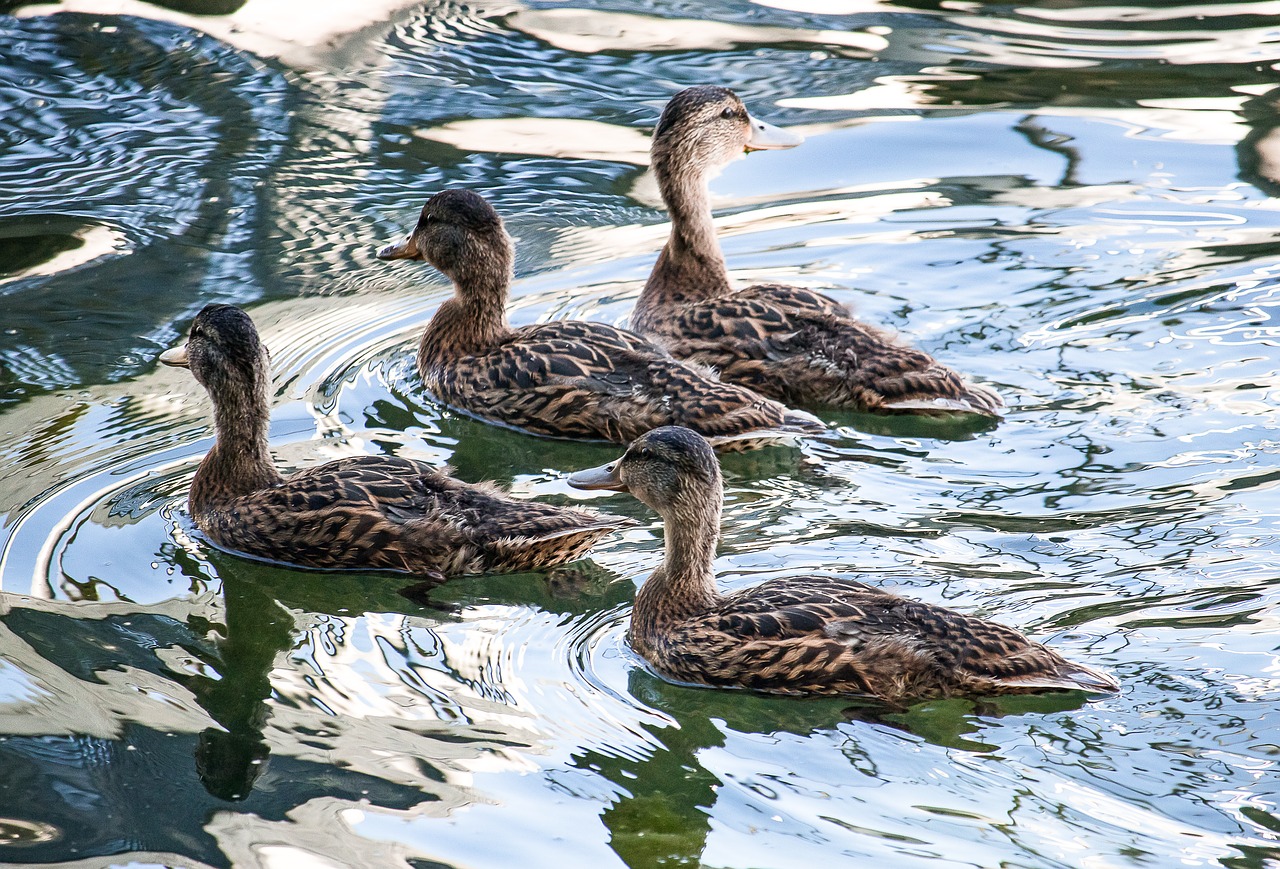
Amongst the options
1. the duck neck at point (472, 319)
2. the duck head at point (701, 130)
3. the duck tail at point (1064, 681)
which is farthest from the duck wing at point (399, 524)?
the duck head at point (701, 130)

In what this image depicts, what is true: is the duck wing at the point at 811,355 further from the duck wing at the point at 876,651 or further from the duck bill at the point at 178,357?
the duck bill at the point at 178,357

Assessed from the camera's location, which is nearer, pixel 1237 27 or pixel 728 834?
pixel 728 834

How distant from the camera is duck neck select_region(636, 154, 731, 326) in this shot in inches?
323

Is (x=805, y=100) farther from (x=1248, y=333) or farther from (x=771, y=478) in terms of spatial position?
(x=771, y=478)

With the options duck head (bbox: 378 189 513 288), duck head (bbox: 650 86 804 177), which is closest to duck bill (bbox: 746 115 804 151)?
duck head (bbox: 650 86 804 177)

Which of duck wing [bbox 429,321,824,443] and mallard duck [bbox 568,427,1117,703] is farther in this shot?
duck wing [bbox 429,321,824,443]

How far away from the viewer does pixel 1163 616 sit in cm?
533

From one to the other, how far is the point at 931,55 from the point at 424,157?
395cm

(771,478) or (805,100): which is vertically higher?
(805,100)

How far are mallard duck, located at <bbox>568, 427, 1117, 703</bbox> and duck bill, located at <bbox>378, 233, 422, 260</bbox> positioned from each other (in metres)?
2.95

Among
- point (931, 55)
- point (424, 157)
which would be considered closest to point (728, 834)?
point (424, 157)

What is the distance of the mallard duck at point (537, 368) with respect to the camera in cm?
706

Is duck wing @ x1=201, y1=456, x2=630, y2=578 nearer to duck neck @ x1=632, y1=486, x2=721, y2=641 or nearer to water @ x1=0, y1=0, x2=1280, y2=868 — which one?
water @ x1=0, y1=0, x2=1280, y2=868

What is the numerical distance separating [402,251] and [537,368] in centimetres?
129
